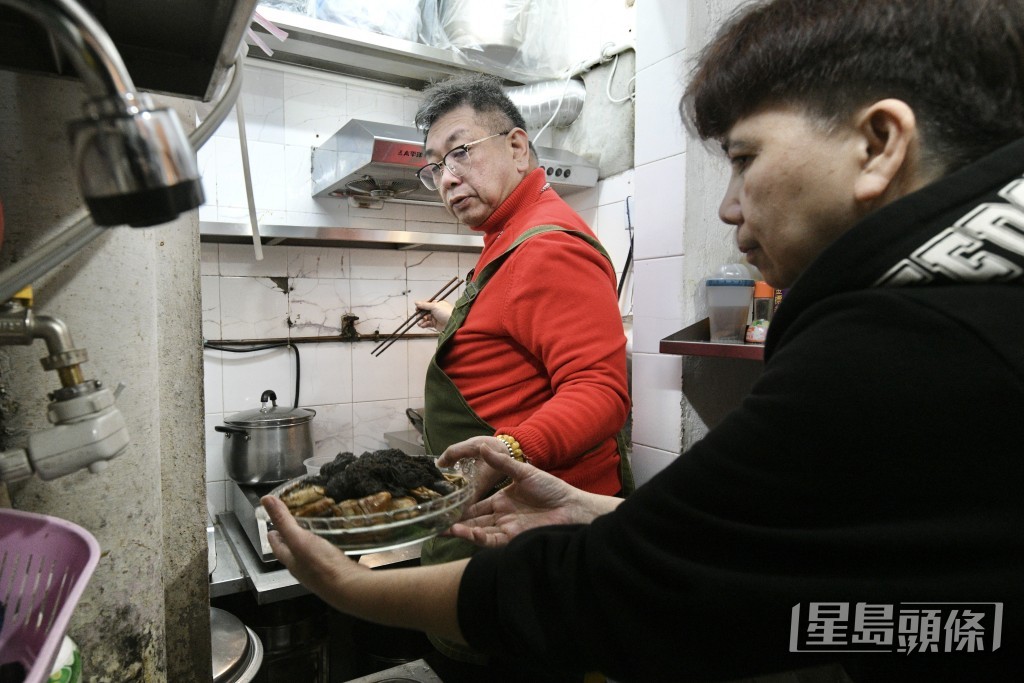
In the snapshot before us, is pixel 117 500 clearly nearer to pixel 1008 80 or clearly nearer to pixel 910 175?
pixel 910 175

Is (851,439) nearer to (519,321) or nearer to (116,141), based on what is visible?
(116,141)

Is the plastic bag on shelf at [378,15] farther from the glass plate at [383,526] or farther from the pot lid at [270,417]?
the glass plate at [383,526]

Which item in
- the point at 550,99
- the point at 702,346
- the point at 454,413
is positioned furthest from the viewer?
the point at 550,99

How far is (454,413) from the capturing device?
148cm

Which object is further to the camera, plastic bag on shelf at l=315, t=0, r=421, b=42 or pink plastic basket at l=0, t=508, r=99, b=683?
plastic bag on shelf at l=315, t=0, r=421, b=42

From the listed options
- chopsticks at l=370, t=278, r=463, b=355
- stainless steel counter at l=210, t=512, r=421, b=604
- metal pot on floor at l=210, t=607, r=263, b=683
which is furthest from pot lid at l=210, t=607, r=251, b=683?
chopsticks at l=370, t=278, r=463, b=355

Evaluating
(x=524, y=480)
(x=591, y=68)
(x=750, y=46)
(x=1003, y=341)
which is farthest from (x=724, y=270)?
(x=591, y=68)

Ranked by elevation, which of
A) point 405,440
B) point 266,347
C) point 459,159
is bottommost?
point 405,440

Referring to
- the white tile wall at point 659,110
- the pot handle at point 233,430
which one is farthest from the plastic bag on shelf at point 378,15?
the pot handle at point 233,430

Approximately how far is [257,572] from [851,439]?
183cm

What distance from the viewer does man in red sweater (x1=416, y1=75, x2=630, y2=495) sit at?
1276mm

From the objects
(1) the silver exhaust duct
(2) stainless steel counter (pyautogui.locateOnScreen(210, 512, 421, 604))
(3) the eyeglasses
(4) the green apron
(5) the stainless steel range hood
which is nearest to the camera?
(4) the green apron

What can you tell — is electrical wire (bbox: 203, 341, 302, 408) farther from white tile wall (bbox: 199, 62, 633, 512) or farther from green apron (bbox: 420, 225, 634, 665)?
green apron (bbox: 420, 225, 634, 665)

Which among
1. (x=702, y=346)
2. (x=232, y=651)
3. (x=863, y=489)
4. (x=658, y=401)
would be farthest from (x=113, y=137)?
(x=658, y=401)
